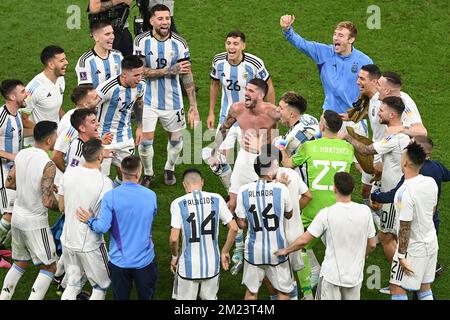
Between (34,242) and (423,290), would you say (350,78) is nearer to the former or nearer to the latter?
(423,290)

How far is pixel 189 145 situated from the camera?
13.7 metres

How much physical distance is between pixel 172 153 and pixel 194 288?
12.7ft

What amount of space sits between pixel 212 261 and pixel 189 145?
15.6ft

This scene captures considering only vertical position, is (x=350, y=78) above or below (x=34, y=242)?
above

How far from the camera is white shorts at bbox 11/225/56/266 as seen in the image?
383 inches

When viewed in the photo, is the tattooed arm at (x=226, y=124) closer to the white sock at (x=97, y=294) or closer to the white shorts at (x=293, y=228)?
the white shorts at (x=293, y=228)

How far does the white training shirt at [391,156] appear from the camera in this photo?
10125 mm

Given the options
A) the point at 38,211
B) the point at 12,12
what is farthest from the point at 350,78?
the point at 12,12

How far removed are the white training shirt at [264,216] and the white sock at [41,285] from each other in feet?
6.69

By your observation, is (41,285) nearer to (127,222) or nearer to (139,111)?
(127,222)

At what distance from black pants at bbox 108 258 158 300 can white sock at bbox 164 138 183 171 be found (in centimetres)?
379

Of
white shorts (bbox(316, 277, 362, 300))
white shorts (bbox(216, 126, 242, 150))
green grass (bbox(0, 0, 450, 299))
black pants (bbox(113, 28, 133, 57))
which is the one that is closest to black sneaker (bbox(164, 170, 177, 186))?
green grass (bbox(0, 0, 450, 299))

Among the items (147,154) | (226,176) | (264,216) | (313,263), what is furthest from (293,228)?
(147,154)

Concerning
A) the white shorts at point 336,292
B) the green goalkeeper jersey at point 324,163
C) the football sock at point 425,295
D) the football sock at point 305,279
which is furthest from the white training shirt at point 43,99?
the football sock at point 425,295
